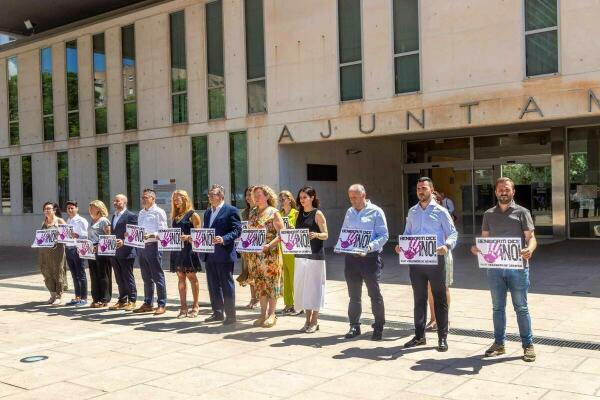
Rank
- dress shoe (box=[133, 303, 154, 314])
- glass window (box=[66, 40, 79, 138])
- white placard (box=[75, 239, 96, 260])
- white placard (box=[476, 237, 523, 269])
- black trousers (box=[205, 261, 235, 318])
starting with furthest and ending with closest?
glass window (box=[66, 40, 79, 138]), white placard (box=[75, 239, 96, 260]), dress shoe (box=[133, 303, 154, 314]), black trousers (box=[205, 261, 235, 318]), white placard (box=[476, 237, 523, 269])

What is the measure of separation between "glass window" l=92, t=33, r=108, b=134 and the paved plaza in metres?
12.5

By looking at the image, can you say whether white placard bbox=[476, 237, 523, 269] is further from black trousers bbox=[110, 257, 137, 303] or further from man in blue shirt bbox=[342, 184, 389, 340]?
black trousers bbox=[110, 257, 137, 303]

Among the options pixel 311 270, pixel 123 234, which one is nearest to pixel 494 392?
pixel 311 270

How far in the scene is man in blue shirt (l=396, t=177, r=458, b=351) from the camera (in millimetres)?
6883

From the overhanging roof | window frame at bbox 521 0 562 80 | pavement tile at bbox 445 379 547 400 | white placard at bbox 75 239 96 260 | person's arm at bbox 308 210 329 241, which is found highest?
the overhanging roof

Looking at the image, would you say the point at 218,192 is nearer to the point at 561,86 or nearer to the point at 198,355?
the point at 198,355

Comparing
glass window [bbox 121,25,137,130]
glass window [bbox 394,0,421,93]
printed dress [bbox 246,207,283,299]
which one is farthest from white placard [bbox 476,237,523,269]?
glass window [bbox 121,25,137,130]

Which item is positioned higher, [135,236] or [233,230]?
[233,230]

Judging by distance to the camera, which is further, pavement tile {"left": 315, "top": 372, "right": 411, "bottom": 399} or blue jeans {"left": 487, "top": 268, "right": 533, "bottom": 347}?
blue jeans {"left": 487, "top": 268, "right": 533, "bottom": 347}

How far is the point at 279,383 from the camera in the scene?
231 inches

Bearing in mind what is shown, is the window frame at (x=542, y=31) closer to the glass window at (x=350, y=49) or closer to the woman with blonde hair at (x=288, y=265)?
the glass window at (x=350, y=49)

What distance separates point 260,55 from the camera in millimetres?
17828

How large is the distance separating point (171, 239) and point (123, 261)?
4.49 feet

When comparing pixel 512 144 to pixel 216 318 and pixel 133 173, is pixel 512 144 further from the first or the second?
pixel 216 318
